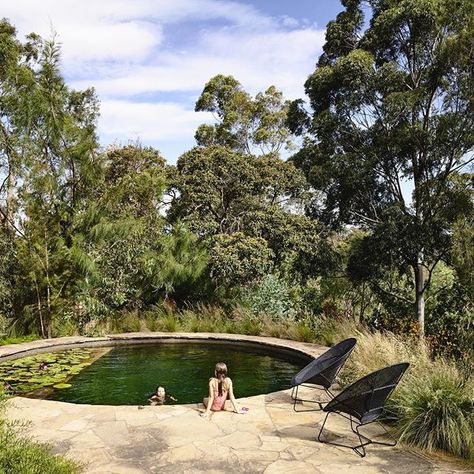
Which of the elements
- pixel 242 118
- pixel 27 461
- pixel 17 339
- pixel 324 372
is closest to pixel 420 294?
pixel 324 372

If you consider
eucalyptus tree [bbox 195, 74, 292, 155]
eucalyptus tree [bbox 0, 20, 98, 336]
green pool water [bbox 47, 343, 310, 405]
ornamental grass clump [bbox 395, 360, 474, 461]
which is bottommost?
green pool water [bbox 47, 343, 310, 405]

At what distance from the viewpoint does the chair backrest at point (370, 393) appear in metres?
3.89

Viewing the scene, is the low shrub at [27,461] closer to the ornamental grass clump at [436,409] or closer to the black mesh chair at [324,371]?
the black mesh chair at [324,371]

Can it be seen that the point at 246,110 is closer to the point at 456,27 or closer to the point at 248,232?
the point at 248,232

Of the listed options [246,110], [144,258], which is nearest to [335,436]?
[144,258]

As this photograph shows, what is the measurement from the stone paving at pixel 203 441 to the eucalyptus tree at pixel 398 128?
4718 mm

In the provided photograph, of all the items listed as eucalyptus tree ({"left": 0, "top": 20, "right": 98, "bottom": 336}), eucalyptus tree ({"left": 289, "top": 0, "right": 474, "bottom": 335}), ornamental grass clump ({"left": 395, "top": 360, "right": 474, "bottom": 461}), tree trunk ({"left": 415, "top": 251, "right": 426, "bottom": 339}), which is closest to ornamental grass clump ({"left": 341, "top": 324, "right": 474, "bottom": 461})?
ornamental grass clump ({"left": 395, "top": 360, "right": 474, "bottom": 461})

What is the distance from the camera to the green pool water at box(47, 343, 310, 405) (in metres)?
6.81

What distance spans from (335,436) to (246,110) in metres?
20.8

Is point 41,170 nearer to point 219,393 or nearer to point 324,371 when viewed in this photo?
point 219,393

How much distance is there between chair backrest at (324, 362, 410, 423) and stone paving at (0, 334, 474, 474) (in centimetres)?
35

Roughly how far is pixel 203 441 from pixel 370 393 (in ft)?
5.14

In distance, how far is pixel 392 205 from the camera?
27.9ft

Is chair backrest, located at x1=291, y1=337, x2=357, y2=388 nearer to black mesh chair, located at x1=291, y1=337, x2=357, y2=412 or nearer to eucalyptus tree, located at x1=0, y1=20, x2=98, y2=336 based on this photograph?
black mesh chair, located at x1=291, y1=337, x2=357, y2=412
